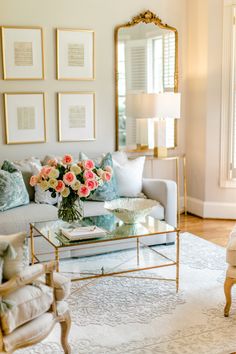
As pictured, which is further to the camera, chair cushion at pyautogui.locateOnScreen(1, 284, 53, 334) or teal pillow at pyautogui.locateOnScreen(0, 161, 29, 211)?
teal pillow at pyautogui.locateOnScreen(0, 161, 29, 211)

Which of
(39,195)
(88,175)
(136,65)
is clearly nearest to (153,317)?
(88,175)

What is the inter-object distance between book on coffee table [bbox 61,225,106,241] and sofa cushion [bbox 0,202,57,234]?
75cm

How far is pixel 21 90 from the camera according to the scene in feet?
17.8

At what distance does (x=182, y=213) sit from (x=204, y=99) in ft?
4.94

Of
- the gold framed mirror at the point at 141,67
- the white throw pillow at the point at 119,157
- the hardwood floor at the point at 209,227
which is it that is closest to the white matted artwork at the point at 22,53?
the gold framed mirror at the point at 141,67

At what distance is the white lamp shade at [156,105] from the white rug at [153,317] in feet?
5.93

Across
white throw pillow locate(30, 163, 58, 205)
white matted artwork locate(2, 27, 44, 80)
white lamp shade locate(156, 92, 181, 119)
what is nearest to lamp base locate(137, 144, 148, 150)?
white lamp shade locate(156, 92, 181, 119)

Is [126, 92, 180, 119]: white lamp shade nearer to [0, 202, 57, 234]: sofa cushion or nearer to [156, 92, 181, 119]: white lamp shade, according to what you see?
[156, 92, 181, 119]: white lamp shade

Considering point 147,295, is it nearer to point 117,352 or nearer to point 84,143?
point 117,352

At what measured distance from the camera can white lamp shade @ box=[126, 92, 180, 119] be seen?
5520 mm

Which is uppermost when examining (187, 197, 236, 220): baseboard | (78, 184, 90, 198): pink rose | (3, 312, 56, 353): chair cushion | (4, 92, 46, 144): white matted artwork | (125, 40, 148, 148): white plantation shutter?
(125, 40, 148, 148): white plantation shutter

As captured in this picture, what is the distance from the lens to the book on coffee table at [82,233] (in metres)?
3.59

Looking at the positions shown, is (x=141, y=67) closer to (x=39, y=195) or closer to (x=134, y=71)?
(x=134, y=71)

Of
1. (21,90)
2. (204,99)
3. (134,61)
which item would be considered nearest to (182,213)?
(204,99)
